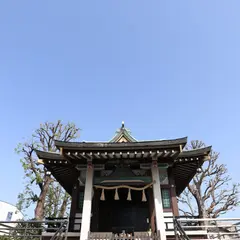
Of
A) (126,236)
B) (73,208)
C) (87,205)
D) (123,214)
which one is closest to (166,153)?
(126,236)

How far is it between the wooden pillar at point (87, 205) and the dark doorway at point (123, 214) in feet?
10.1

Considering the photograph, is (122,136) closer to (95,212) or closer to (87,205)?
(95,212)

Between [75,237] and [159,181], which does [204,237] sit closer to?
[159,181]

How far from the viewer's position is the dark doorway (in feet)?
39.6

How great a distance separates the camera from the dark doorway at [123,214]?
1207 cm

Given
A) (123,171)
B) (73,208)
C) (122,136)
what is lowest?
(73,208)

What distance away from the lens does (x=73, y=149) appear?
9.25 meters

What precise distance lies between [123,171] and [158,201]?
2104mm

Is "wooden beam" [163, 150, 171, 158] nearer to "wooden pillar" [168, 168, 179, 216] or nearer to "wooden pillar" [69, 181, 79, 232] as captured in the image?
"wooden pillar" [168, 168, 179, 216]

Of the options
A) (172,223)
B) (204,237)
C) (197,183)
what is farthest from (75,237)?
(197,183)

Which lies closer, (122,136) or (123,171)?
(123,171)

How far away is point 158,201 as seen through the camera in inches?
358

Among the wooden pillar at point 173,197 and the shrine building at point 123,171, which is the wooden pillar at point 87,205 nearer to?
the shrine building at point 123,171

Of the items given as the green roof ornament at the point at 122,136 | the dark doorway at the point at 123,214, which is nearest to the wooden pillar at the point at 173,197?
the dark doorway at the point at 123,214
